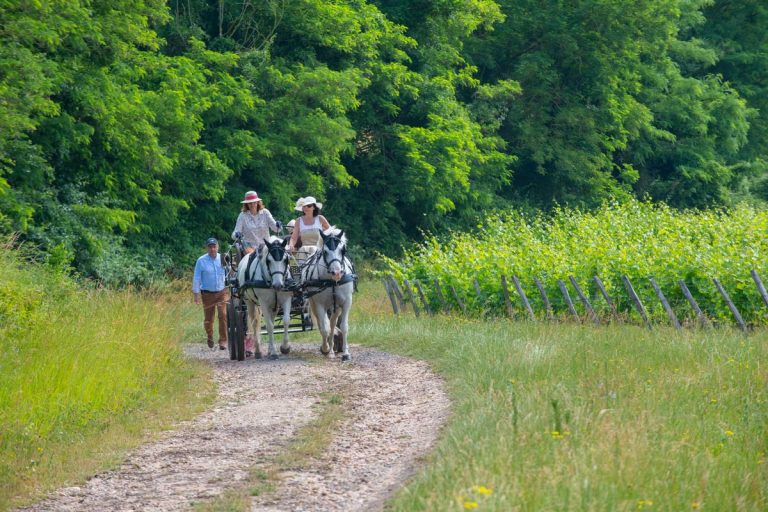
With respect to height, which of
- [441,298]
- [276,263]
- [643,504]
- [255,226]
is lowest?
[441,298]

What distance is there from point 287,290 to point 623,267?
7.95 metres

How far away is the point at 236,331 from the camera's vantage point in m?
17.3

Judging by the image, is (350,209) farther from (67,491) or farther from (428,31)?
(67,491)

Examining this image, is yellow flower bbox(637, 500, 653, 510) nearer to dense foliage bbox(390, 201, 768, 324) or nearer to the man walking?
dense foliage bbox(390, 201, 768, 324)

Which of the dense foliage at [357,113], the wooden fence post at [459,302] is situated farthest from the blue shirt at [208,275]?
the wooden fence post at [459,302]

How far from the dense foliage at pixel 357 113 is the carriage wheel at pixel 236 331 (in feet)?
9.86

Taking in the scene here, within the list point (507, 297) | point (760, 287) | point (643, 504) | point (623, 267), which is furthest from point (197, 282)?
point (643, 504)

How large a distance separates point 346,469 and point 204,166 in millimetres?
23541

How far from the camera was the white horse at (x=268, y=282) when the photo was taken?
53.7ft

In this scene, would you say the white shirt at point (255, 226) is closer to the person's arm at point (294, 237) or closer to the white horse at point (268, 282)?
the white horse at point (268, 282)

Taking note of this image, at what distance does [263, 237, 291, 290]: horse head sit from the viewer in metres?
16.2

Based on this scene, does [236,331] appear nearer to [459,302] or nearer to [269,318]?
[269,318]

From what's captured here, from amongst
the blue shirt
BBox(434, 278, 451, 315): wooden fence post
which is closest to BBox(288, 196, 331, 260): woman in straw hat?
the blue shirt

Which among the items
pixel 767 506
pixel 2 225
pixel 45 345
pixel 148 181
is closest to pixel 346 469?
pixel 767 506
